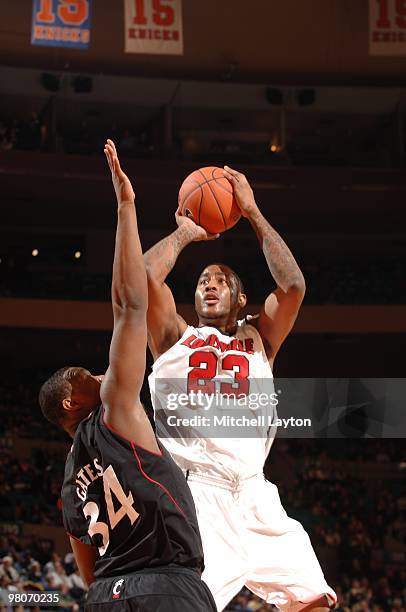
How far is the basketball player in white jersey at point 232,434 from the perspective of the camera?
4402 mm

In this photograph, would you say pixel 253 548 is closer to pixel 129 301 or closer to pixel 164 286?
pixel 164 286

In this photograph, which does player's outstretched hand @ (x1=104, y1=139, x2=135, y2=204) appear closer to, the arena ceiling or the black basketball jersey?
the black basketball jersey

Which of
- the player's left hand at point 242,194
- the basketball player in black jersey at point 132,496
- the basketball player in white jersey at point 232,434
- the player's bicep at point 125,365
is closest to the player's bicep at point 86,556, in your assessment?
the basketball player in black jersey at point 132,496

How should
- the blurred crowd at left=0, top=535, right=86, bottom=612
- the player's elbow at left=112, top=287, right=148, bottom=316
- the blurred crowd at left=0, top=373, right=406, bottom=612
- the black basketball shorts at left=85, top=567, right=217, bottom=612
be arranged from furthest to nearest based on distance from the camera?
the blurred crowd at left=0, top=373, right=406, bottom=612 < the blurred crowd at left=0, top=535, right=86, bottom=612 < the player's elbow at left=112, top=287, right=148, bottom=316 < the black basketball shorts at left=85, top=567, right=217, bottom=612

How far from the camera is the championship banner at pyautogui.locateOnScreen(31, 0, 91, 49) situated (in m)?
12.6

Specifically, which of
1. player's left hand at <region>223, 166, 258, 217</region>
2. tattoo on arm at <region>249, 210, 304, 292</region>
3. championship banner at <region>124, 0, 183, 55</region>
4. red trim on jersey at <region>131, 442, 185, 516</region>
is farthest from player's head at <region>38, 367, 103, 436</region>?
championship banner at <region>124, 0, 183, 55</region>

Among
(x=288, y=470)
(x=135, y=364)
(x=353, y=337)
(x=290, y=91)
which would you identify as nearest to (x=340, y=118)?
(x=290, y=91)

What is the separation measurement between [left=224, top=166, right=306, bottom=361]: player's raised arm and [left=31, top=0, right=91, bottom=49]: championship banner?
337 inches

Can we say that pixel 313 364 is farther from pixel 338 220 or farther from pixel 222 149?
pixel 222 149

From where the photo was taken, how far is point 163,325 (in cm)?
473

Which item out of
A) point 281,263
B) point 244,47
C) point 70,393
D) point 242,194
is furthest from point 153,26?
point 70,393

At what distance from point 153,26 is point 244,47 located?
481 centimetres

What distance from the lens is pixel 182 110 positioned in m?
18.6

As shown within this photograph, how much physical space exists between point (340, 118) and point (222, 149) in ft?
8.60
